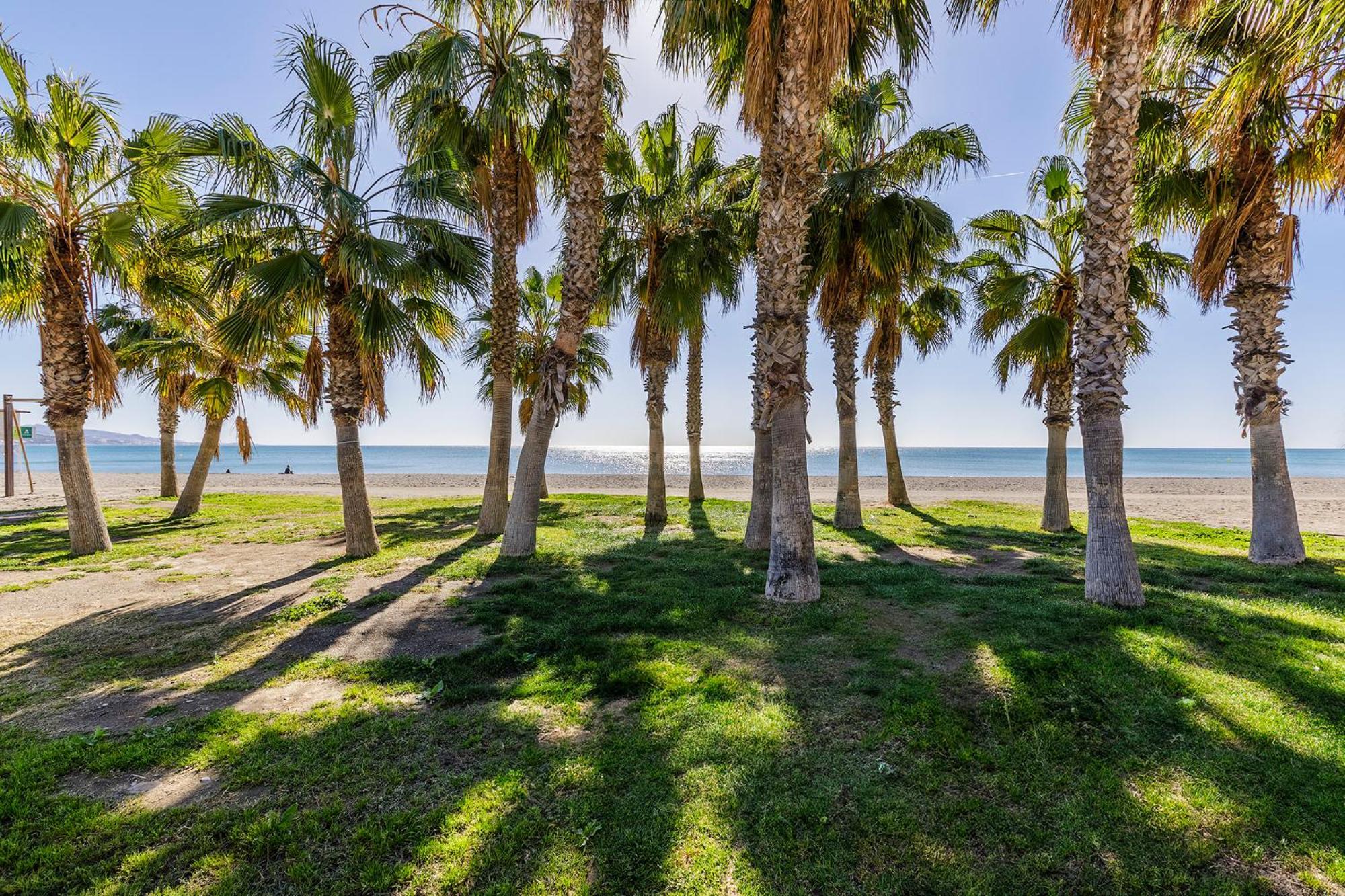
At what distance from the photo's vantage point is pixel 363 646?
5758 mm

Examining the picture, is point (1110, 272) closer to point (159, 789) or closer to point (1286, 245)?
point (1286, 245)

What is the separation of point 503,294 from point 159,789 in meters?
9.26

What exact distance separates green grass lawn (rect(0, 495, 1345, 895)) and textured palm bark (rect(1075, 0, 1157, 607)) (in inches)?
20.7

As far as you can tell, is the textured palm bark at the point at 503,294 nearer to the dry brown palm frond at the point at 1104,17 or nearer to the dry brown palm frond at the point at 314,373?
the dry brown palm frond at the point at 314,373

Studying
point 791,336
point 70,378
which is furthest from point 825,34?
point 70,378

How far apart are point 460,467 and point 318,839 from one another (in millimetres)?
78787

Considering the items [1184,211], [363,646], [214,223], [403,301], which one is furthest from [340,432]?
[1184,211]

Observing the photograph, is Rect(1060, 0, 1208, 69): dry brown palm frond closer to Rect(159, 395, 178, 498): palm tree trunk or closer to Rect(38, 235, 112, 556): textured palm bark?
Rect(38, 235, 112, 556): textured palm bark

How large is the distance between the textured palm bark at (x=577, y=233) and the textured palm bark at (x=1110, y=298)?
6733 mm

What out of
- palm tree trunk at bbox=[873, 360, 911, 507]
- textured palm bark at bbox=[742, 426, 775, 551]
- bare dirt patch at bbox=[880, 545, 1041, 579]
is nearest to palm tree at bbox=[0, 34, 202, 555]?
textured palm bark at bbox=[742, 426, 775, 551]

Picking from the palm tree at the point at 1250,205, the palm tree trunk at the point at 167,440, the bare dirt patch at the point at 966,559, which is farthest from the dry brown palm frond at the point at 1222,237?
the palm tree trunk at the point at 167,440

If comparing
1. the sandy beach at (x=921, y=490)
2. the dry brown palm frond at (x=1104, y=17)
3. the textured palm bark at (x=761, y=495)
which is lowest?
the sandy beach at (x=921, y=490)

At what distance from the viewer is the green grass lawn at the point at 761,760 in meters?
2.70

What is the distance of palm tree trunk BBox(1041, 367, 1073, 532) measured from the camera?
1308cm
